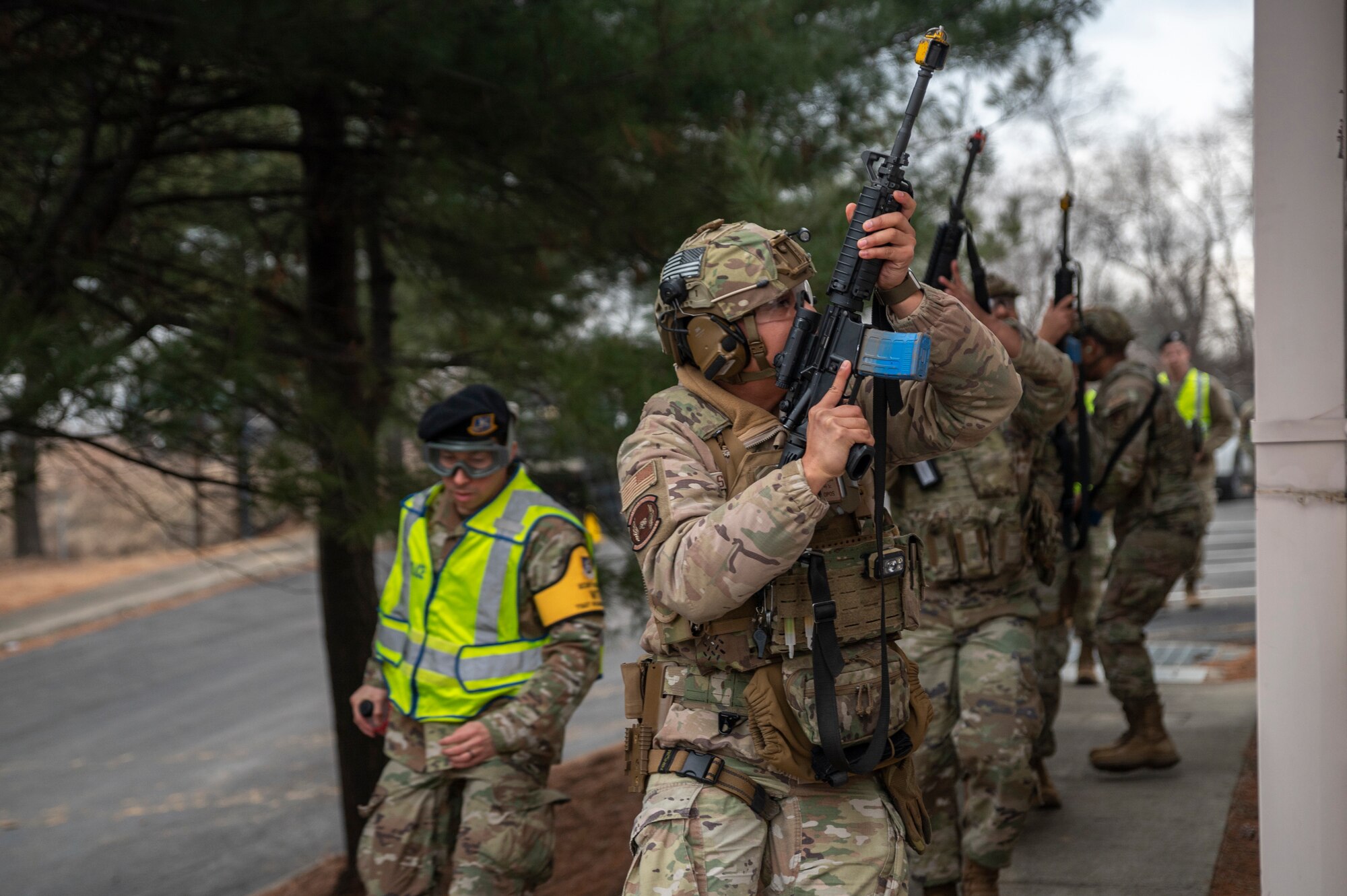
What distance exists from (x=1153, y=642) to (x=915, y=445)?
8.15m

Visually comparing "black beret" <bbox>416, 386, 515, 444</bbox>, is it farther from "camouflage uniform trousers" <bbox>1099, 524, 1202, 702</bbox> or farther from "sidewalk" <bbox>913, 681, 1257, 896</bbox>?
"camouflage uniform trousers" <bbox>1099, 524, 1202, 702</bbox>

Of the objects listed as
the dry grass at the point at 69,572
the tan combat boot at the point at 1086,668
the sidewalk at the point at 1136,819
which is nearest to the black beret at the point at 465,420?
the sidewalk at the point at 1136,819

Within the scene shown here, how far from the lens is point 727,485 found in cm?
274

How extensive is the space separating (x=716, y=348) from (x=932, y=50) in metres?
0.75

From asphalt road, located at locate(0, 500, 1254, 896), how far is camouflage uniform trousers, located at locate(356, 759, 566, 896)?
6.92 ft

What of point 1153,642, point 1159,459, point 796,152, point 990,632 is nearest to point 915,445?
point 990,632

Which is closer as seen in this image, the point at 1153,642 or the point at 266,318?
the point at 266,318

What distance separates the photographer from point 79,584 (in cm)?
1758

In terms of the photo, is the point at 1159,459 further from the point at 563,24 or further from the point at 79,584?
the point at 79,584

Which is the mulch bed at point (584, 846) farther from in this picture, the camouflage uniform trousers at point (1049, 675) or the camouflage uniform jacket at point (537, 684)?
the camouflage uniform trousers at point (1049, 675)

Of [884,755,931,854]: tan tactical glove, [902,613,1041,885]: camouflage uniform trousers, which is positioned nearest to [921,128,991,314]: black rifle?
[902,613,1041,885]: camouflage uniform trousers

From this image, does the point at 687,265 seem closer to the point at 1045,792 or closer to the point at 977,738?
the point at 977,738

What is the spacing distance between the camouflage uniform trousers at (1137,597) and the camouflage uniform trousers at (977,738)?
63.7 inches

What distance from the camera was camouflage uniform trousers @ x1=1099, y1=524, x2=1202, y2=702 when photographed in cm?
591
